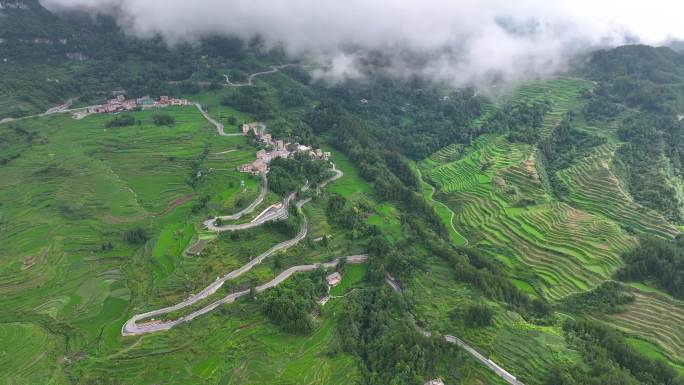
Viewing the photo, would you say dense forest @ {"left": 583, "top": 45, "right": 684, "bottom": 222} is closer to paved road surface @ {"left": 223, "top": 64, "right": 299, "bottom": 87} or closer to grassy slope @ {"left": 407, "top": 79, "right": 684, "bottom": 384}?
grassy slope @ {"left": 407, "top": 79, "right": 684, "bottom": 384}

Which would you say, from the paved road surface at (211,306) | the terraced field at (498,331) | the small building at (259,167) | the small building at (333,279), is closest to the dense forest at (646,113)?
the terraced field at (498,331)

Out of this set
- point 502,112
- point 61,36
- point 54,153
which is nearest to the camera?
point 54,153

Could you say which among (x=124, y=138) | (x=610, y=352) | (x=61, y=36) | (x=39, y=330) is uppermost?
(x=61, y=36)

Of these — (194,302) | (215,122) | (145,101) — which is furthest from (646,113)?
(145,101)

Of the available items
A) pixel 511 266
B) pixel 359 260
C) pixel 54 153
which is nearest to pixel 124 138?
pixel 54 153

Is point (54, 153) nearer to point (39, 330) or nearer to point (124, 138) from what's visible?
point (124, 138)
